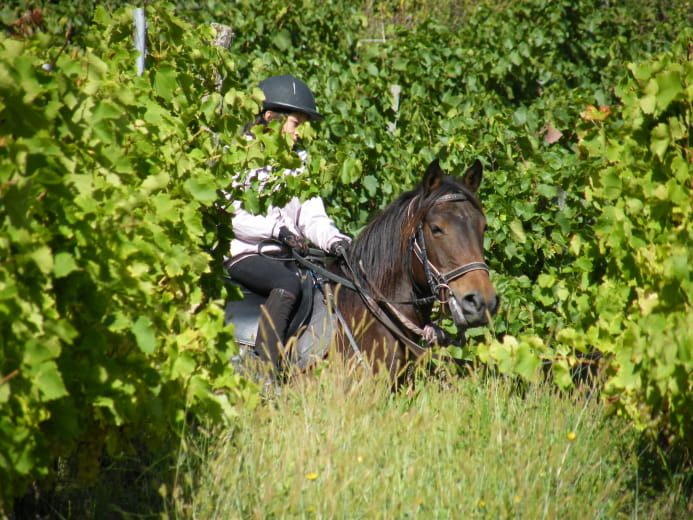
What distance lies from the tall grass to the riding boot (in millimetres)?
441

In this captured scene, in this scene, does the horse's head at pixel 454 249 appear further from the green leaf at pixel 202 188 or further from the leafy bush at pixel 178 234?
the green leaf at pixel 202 188

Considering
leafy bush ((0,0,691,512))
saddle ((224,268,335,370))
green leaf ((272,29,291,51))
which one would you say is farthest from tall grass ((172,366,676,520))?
green leaf ((272,29,291,51))

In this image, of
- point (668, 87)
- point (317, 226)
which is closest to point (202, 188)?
point (317, 226)

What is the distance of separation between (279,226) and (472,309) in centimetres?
135

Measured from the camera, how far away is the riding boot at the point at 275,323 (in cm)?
406

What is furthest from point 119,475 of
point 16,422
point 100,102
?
point 100,102

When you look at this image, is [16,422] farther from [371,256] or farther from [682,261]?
[371,256]

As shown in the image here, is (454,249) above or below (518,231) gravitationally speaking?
above

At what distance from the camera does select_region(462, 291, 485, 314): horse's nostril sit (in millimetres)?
3723

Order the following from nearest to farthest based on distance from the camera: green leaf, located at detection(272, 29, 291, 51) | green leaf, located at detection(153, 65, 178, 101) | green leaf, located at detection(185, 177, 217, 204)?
green leaf, located at detection(185, 177, 217, 204) → green leaf, located at detection(153, 65, 178, 101) → green leaf, located at detection(272, 29, 291, 51)

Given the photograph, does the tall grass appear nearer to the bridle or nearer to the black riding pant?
the bridle

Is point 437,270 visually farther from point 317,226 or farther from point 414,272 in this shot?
point 317,226

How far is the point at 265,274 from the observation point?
14.1ft

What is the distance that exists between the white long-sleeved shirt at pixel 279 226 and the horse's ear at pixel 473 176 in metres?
0.81
